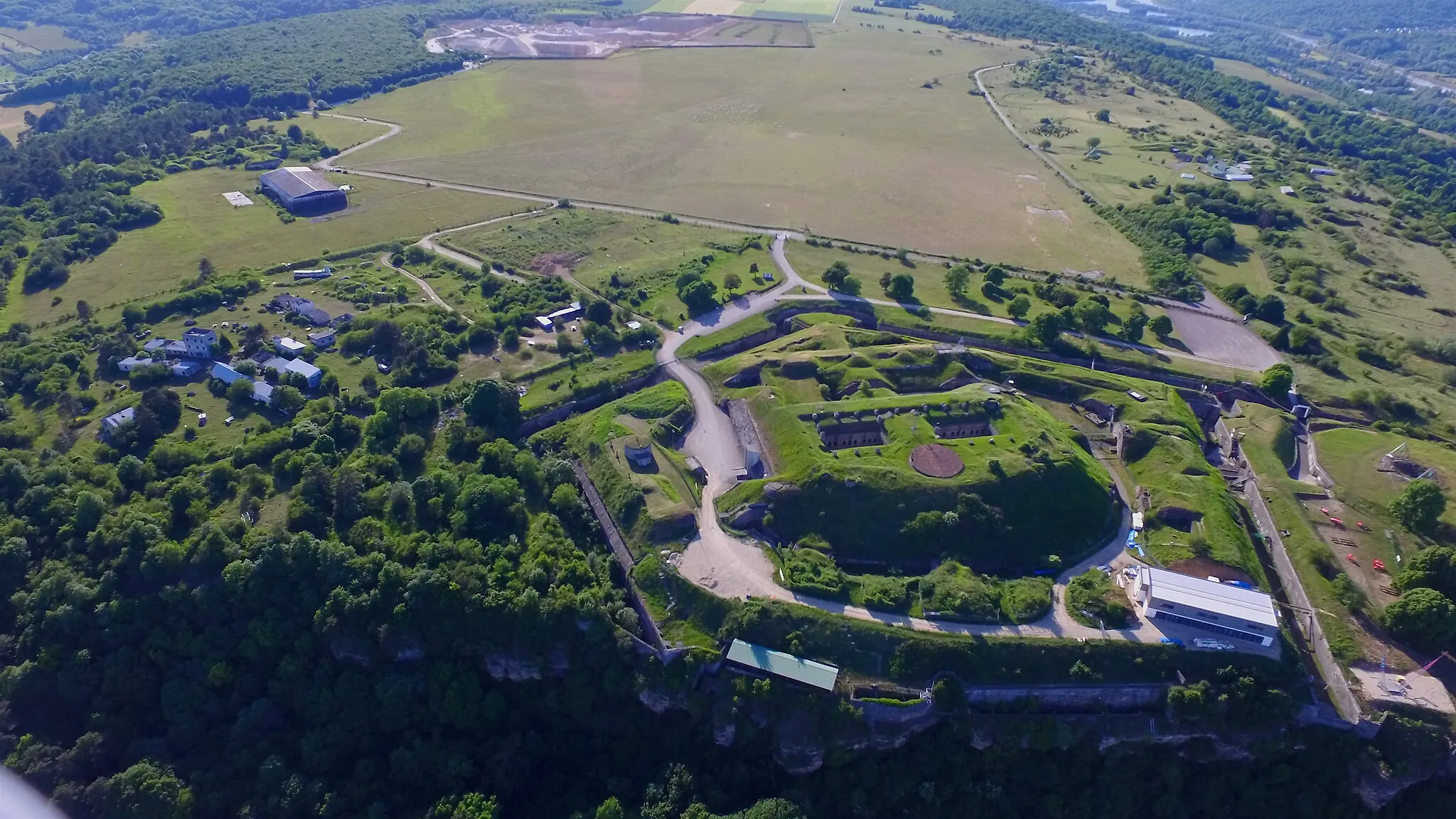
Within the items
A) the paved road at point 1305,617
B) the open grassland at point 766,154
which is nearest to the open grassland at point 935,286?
the open grassland at point 766,154

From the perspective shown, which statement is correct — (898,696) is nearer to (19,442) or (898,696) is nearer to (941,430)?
(941,430)

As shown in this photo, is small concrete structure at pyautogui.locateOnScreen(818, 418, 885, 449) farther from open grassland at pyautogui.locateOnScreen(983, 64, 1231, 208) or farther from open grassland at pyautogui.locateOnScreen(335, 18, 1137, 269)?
open grassland at pyautogui.locateOnScreen(983, 64, 1231, 208)

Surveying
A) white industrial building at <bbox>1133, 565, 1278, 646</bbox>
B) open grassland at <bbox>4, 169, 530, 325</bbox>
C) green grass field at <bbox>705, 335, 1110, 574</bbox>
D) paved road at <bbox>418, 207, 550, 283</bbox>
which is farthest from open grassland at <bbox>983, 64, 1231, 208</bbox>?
open grassland at <bbox>4, 169, 530, 325</bbox>

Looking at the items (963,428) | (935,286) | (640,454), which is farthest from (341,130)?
(963,428)

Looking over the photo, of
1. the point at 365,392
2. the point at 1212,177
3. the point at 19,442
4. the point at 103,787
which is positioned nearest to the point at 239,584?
the point at 103,787

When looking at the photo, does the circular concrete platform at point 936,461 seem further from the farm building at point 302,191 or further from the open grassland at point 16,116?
the open grassland at point 16,116

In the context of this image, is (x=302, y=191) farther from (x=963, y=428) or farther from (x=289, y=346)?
(x=963, y=428)
